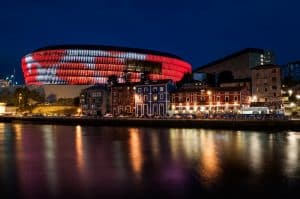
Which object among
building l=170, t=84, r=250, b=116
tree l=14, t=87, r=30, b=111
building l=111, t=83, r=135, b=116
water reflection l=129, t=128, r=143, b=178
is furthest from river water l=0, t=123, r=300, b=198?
tree l=14, t=87, r=30, b=111

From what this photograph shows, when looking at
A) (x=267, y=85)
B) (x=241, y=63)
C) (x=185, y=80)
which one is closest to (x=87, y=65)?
(x=185, y=80)

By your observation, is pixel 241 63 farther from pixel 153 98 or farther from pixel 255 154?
pixel 255 154

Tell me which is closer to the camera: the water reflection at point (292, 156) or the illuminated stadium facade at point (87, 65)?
the water reflection at point (292, 156)

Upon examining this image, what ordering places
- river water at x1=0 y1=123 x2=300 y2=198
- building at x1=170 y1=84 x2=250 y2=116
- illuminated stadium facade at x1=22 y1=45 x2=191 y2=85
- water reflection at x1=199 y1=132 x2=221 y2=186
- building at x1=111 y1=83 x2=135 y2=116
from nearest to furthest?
1. river water at x1=0 y1=123 x2=300 y2=198
2. water reflection at x1=199 y1=132 x2=221 y2=186
3. building at x1=170 y1=84 x2=250 y2=116
4. building at x1=111 y1=83 x2=135 y2=116
5. illuminated stadium facade at x1=22 y1=45 x2=191 y2=85

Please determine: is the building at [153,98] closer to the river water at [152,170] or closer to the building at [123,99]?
the building at [123,99]

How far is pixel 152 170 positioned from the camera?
2816 cm

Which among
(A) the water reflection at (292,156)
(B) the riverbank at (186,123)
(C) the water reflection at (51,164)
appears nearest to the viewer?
(C) the water reflection at (51,164)

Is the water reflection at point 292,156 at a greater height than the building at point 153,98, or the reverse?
the building at point 153,98

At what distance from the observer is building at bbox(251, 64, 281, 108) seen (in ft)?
263

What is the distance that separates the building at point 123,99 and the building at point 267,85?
2719 centimetres

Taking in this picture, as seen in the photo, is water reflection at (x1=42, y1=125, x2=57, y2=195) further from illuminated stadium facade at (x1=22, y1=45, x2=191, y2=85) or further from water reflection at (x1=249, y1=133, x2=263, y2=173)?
illuminated stadium facade at (x1=22, y1=45, x2=191, y2=85)

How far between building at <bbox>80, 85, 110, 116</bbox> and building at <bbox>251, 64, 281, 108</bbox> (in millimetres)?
35684

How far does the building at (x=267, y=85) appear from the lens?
263 feet

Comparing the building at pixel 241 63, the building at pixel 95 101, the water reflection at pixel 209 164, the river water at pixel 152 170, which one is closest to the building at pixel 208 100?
the building at pixel 95 101
